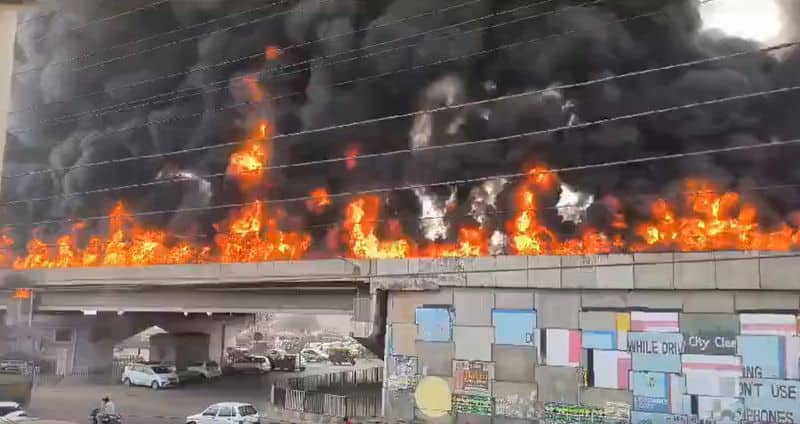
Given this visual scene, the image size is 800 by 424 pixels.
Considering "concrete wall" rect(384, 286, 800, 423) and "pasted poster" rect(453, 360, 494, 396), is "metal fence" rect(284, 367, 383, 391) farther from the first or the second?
"pasted poster" rect(453, 360, 494, 396)

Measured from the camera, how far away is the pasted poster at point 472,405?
61.0 feet

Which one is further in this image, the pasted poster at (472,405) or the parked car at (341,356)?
the parked car at (341,356)

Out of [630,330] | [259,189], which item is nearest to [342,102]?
[259,189]

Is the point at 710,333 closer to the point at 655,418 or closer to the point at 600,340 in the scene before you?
the point at 655,418

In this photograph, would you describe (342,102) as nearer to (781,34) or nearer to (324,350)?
(324,350)

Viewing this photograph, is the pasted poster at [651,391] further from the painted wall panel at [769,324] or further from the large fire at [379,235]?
the large fire at [379,235]

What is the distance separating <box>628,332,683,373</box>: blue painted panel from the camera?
649 inches

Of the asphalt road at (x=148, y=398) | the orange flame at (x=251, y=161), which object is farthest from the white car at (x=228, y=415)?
the orange flame at (x=251, y=161)

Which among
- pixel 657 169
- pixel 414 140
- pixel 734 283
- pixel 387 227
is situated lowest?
pixel 734 283

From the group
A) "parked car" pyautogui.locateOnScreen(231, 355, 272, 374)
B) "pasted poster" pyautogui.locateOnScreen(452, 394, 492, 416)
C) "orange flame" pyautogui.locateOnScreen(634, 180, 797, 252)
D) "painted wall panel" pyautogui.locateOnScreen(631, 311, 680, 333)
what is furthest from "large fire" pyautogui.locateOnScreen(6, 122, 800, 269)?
"parked car" pyautogui.locateOnScreen(231, 355, 272, 374)

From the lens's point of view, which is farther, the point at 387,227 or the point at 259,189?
the point at 259,189

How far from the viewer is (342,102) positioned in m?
38.0

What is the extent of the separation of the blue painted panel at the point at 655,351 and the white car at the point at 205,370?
25.8 metres

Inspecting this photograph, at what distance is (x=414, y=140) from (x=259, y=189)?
36.7 feet
